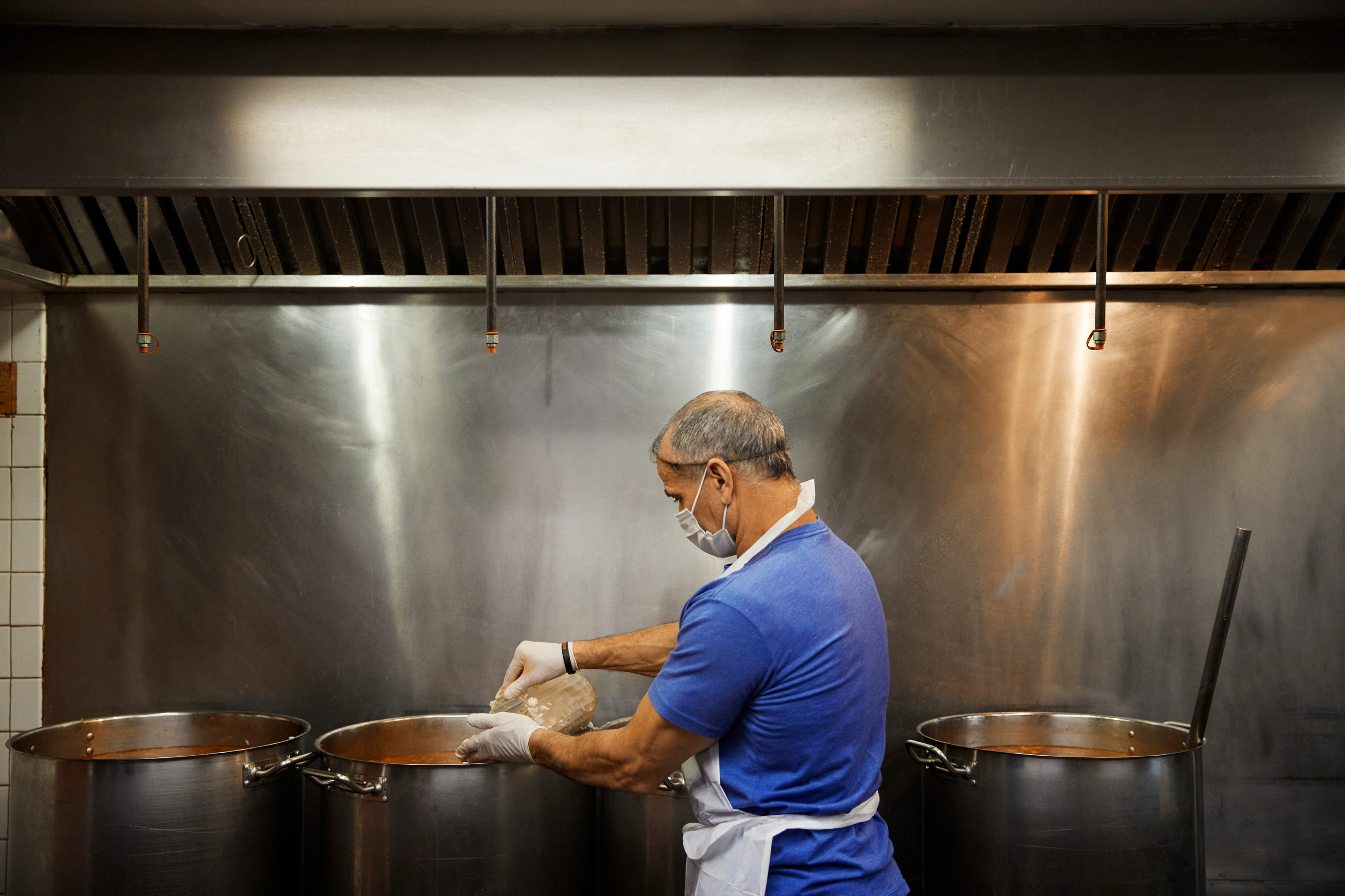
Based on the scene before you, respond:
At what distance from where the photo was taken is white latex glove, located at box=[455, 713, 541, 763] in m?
1.49

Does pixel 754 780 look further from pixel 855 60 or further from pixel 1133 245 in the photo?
pixel 1133 245

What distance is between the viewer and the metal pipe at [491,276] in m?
1.96

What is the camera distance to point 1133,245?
2363 millimetres

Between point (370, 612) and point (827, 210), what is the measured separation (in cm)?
153

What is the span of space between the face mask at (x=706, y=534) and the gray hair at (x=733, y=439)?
4 centimetres

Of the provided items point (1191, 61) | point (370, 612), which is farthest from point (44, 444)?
point (1191, 61)

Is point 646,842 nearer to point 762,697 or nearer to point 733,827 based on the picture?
point 733,827

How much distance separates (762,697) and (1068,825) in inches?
40.2

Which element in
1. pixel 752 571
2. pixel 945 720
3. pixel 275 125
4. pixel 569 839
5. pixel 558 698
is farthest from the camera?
pixel 945 720

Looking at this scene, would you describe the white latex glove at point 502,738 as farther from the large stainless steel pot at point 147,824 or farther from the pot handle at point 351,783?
the large stainless steel pot at point 147,824

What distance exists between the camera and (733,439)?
1.33 meters

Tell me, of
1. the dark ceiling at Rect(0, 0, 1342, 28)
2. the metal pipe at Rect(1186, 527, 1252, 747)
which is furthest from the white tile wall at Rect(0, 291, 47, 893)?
the metal pipe at Rect(1186, 527, 1252, 747)

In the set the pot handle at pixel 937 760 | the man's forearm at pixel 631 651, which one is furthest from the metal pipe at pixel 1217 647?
the man's forearm at pixel 631 651

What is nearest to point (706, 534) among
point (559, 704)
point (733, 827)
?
point (733, 827)
